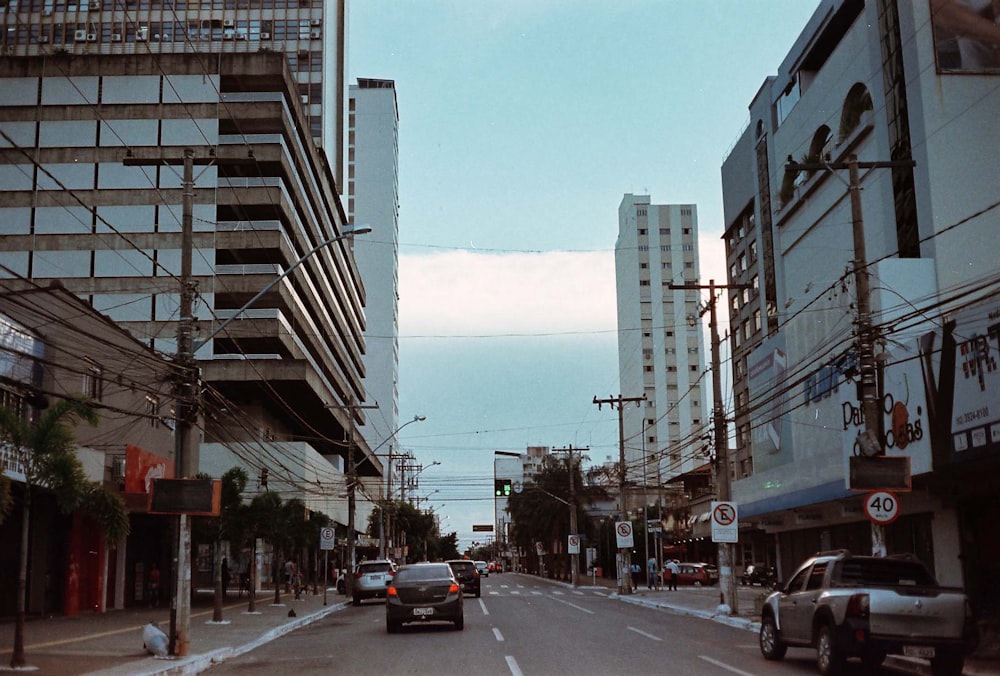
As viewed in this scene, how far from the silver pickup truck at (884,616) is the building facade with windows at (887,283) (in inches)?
154

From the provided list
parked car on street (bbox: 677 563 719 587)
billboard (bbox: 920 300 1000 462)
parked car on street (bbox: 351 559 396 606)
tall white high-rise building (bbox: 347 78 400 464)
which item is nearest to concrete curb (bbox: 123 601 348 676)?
parked car on street (bbox: 351 559 396 606)

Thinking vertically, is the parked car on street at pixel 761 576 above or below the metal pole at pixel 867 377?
below

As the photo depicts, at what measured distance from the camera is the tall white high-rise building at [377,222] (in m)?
129

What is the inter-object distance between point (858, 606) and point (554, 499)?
64.3 m

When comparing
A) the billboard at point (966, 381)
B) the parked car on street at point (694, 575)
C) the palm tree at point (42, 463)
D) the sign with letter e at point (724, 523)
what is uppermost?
the billboard at point (966, 381)

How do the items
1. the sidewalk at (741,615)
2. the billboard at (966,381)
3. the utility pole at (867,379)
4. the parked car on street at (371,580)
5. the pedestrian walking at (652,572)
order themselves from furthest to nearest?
the pedestrian walking at (652,572), the parked car on street at (371,580), the utility pole at (867,379), the billboard at (966,381), the sidewalk at (741,615)

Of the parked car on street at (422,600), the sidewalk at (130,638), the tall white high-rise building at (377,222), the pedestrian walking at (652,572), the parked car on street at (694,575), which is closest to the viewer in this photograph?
the sidewalk at (130,638)

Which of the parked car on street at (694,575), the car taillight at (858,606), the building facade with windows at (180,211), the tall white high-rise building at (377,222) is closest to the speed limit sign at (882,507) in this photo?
the car taillight at (858,606)

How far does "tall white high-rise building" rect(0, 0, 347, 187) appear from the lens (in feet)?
276

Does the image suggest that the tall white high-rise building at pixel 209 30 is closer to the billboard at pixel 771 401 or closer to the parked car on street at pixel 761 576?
the billboard at pixel 771 401

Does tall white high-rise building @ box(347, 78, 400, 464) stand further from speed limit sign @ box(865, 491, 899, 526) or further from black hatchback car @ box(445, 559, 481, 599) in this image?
→ speed limit sign @ box(865, 491, 899, 526)

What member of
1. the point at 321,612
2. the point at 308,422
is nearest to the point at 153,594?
the point at 321,612

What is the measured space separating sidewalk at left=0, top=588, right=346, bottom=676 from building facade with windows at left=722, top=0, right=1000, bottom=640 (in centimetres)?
1263

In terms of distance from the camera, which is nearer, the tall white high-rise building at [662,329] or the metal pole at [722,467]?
the metal pole at [722,467]
